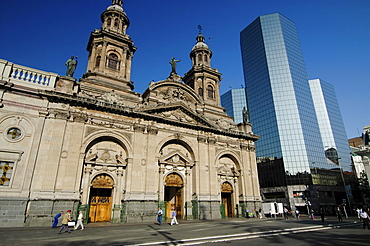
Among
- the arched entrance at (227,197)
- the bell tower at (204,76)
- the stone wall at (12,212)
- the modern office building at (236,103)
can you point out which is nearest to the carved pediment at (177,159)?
the arched entrance at (227,197)

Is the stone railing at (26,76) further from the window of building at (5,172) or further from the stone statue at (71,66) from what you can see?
the window of building at (5,172)

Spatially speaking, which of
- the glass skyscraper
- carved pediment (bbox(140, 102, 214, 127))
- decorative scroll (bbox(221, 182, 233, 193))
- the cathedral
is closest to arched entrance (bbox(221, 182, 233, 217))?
decorative scroll (bbox(221, 182, 233, 193))

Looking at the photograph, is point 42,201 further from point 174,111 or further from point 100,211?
point 174,111

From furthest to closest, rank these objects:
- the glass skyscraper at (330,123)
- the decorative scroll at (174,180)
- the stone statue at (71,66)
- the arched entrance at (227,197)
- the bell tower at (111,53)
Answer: the glass skyscraper at (330,123) < the arched entrance at (227,197) < the bell tower at (111,53) < the decorative scroll at (174,180) < the stone statue at (71,66)

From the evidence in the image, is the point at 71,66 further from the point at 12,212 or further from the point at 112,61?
the point at 12,212

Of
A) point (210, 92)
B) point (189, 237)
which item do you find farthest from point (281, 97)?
point (189, 237)

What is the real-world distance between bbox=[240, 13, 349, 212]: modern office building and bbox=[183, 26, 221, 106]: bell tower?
1291 inches

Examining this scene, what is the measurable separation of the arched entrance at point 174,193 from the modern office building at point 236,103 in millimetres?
72091

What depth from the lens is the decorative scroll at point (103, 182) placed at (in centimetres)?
2225

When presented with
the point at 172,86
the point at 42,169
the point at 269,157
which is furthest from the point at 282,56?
the point at 42,169

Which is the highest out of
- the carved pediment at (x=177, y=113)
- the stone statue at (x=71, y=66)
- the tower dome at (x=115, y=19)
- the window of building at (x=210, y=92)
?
the tower dome at (x=115, y=19)

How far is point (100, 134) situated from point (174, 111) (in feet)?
32.0

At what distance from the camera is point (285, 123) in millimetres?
63750

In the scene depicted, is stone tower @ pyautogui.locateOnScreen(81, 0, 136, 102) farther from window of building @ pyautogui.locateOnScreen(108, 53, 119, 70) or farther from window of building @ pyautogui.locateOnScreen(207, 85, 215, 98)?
window of building @ pyautogui.locateOnScreen(207, 85, 215, 98)
